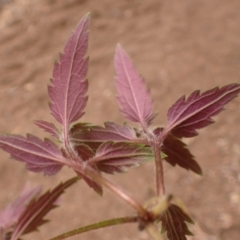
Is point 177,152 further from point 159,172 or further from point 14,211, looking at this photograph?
point 14,211

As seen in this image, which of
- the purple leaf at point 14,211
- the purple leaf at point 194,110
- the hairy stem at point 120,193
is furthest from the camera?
Result: the purple leaf at point 14,211

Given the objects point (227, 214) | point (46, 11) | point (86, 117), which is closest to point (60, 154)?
point (227, 214)

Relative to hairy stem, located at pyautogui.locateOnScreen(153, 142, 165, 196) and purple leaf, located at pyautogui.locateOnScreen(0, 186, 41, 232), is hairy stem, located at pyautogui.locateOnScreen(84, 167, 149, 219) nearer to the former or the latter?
hairy stem, located at pyautogui.locateOnScreen(153, 142, 165, 196)

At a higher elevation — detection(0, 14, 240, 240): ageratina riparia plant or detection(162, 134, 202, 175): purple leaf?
detection(0, 14, 240, 240): ageratina riparia plant

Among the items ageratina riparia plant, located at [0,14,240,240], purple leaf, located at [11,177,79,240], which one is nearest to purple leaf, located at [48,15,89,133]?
ageratina riparia plant, located at [0,14,240,240]

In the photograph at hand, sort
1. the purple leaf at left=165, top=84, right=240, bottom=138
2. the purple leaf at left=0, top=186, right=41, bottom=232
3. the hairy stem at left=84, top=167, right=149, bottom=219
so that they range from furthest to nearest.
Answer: the purple leaf at left=0, top=186, right=41, bottom=232, the purple leaf at left=165, top=84, right=240, bottom=138, the hairy stem at left=84, top=167, right=149, bottom=219

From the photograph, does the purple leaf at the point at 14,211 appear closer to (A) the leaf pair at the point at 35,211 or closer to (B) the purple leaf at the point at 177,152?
(A) the leaf pair at the point at 35,211

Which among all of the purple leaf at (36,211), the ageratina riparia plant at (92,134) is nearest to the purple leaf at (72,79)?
the ageratina riparia plant at (92,134)
